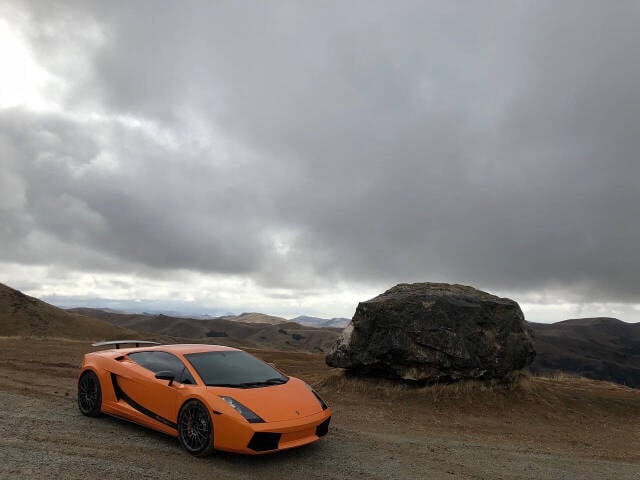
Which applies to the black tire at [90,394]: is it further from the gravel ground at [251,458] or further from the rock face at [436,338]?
the rock face at [436,338]

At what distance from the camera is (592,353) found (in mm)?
89438

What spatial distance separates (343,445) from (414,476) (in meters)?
1.47

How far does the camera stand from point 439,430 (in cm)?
856

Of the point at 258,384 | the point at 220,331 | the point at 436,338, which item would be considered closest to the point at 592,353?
the point at 220,331

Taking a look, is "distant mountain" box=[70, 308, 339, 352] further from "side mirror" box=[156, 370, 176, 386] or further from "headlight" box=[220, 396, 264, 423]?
"headlight" box=[220, 396, 264, 423]

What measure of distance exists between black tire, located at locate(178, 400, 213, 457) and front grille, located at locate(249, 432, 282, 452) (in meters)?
0.62

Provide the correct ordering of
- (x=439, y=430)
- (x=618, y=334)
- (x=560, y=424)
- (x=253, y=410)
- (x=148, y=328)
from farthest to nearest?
(x=618, y=334)
(x=148, y=328)
(x=560, y=424)
(x=439, y=430)
(x=253, y=410)

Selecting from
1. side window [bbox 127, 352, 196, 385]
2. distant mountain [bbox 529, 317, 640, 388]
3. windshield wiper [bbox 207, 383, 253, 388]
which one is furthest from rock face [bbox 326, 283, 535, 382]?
distant mountain [bbox 529, 317, 640, 388]

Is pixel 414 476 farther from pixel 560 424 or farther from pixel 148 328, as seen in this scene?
pixel 148 328

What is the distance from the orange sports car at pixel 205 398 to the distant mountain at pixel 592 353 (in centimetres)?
5712

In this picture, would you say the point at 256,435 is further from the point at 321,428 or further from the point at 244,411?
the point at 321,428

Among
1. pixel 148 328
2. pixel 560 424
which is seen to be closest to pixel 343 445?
pixel 560 424

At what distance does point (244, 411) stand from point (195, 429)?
790mm

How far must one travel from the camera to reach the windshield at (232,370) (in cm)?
653
